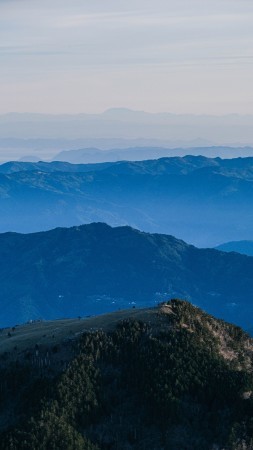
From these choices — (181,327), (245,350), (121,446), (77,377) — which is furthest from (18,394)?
(245,350)

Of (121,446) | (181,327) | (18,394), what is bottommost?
(121,446)

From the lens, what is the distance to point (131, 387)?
93.6 m

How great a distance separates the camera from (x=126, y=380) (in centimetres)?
9462

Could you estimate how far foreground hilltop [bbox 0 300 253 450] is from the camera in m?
87.2

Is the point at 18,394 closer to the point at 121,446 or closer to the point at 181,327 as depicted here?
the point at 121,446

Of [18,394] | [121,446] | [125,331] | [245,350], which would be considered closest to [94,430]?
[121,446]

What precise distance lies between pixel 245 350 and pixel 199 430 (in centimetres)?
Answer: 1769

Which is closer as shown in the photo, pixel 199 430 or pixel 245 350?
pixel 199 430

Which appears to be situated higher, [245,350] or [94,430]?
[245,350]

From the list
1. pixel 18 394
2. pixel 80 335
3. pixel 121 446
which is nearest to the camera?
pixel 121 446

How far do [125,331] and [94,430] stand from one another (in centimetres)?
1539

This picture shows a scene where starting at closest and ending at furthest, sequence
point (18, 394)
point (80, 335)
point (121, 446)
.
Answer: point (121, 446) < point (18, 394) < point (80, 335)

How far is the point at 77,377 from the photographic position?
93625 mm

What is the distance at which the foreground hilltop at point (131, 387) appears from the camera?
8719 centimetres
